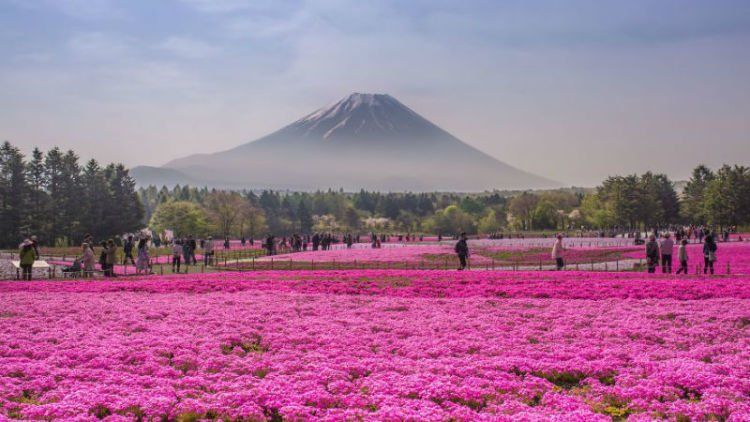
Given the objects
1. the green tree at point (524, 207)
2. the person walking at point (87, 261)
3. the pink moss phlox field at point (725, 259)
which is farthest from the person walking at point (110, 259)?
the green tree at point (524, 207)

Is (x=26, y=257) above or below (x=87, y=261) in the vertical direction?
above

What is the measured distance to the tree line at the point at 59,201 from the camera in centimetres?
8912

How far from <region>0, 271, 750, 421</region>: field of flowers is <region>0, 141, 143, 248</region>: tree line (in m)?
74.5

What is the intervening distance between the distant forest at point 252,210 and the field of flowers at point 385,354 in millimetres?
77146

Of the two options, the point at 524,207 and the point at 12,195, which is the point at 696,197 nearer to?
the point at 524,207

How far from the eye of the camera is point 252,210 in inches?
5684

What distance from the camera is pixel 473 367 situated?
1265 cm

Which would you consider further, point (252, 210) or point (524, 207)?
point (524, 207)

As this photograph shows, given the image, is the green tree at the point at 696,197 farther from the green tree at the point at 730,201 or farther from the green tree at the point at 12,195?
the green tree at the point at 12,195

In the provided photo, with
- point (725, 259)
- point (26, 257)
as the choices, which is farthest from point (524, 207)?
point (26, 257)

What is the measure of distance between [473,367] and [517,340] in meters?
3.08

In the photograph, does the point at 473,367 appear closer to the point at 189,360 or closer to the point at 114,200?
the point at 189,360

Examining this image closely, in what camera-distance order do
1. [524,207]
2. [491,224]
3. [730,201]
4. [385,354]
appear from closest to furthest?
1. [385,354]
2. [730,201]
3. [491,224]
4. [524,207]

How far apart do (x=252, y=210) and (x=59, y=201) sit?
52.1 m
